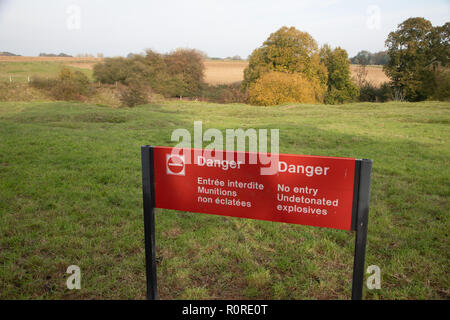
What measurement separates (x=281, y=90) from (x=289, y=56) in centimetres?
597

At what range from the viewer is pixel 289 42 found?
37.5m

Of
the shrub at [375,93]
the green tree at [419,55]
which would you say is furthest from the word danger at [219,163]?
the shrub at [375,93]

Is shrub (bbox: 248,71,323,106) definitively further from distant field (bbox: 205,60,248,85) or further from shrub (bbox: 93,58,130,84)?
distant field (bbox: 205,60,248,85)

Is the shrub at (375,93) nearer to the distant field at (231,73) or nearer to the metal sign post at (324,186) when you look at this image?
the distant field at (231,73)

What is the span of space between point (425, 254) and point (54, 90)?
3669 cm

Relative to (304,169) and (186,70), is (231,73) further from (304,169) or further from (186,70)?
(304,169)

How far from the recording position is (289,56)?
36.9m

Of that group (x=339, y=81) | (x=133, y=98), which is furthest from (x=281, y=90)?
(x=133, y=98)

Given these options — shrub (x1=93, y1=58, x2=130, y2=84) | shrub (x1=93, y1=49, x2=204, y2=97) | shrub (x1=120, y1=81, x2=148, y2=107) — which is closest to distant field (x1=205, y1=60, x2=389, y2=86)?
shrub (x1=93, y1=49, x2=204, y2=97)

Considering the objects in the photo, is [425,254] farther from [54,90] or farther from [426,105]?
[54,90]

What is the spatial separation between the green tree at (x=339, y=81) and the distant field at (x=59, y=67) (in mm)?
4788

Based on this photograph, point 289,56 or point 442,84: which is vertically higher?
point 289,56

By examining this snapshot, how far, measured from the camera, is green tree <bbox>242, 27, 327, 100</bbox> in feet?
121

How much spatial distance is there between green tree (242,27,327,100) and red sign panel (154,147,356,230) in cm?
3531
